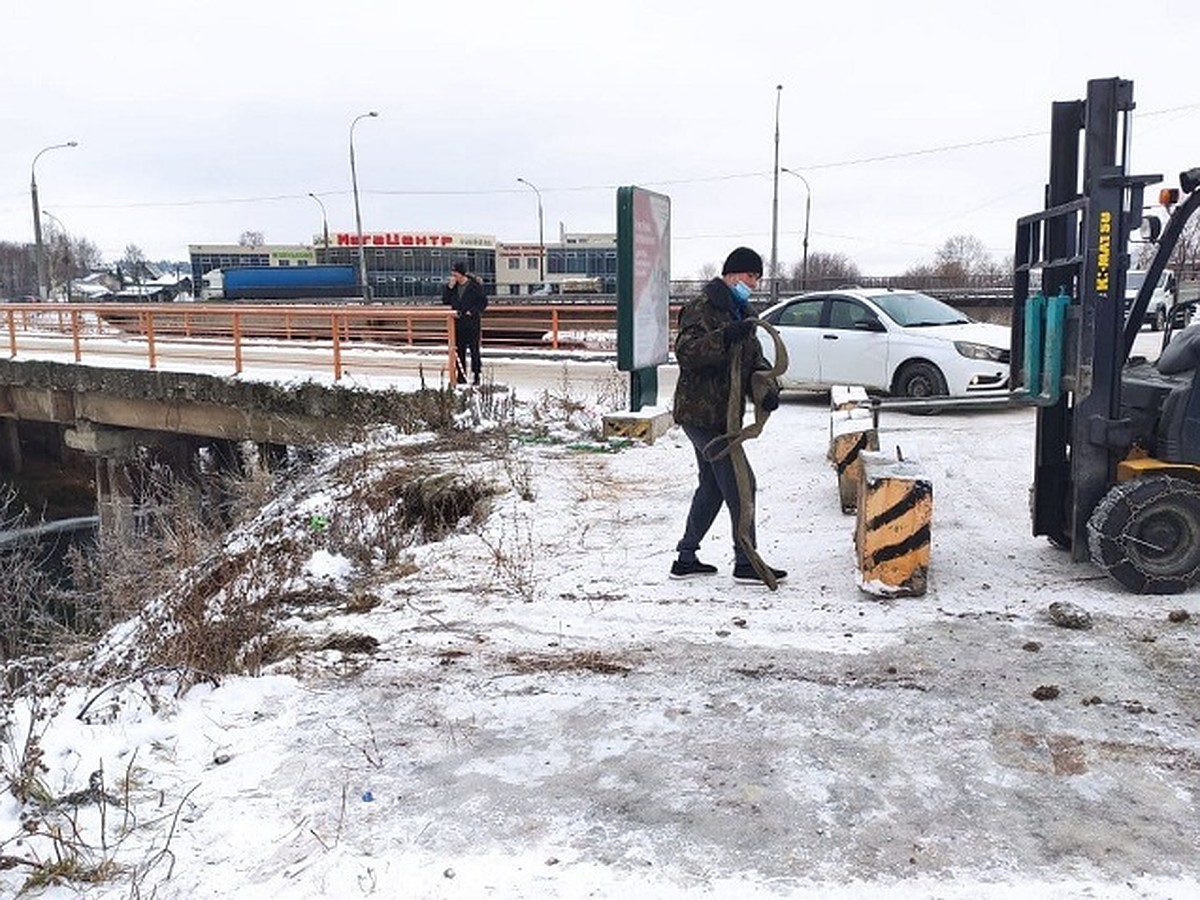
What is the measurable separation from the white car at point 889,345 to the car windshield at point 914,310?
1cm

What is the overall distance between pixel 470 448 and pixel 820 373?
506 centimetres

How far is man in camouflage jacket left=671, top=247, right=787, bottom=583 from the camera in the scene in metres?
5.79

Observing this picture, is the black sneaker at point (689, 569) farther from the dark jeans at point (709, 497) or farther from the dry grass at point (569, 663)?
the dry grass at point (569, 663)

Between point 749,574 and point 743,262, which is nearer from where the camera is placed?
point 743,262

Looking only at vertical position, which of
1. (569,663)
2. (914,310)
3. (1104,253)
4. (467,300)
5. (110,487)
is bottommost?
(110,487)

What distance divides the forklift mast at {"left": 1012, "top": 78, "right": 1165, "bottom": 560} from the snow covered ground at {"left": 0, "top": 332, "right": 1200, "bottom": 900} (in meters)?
0.49

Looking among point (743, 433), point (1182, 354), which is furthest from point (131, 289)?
point (1182, 354)

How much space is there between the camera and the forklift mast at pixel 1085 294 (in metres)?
5.43

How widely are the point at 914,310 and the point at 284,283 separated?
167 feet

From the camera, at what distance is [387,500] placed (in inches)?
337

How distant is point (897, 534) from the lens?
18.5 ft

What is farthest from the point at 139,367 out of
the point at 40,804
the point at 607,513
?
the point at 40,804

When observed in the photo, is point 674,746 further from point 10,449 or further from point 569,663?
point 10,449

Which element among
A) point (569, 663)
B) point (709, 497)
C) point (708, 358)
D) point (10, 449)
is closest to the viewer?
point (569, 663)
